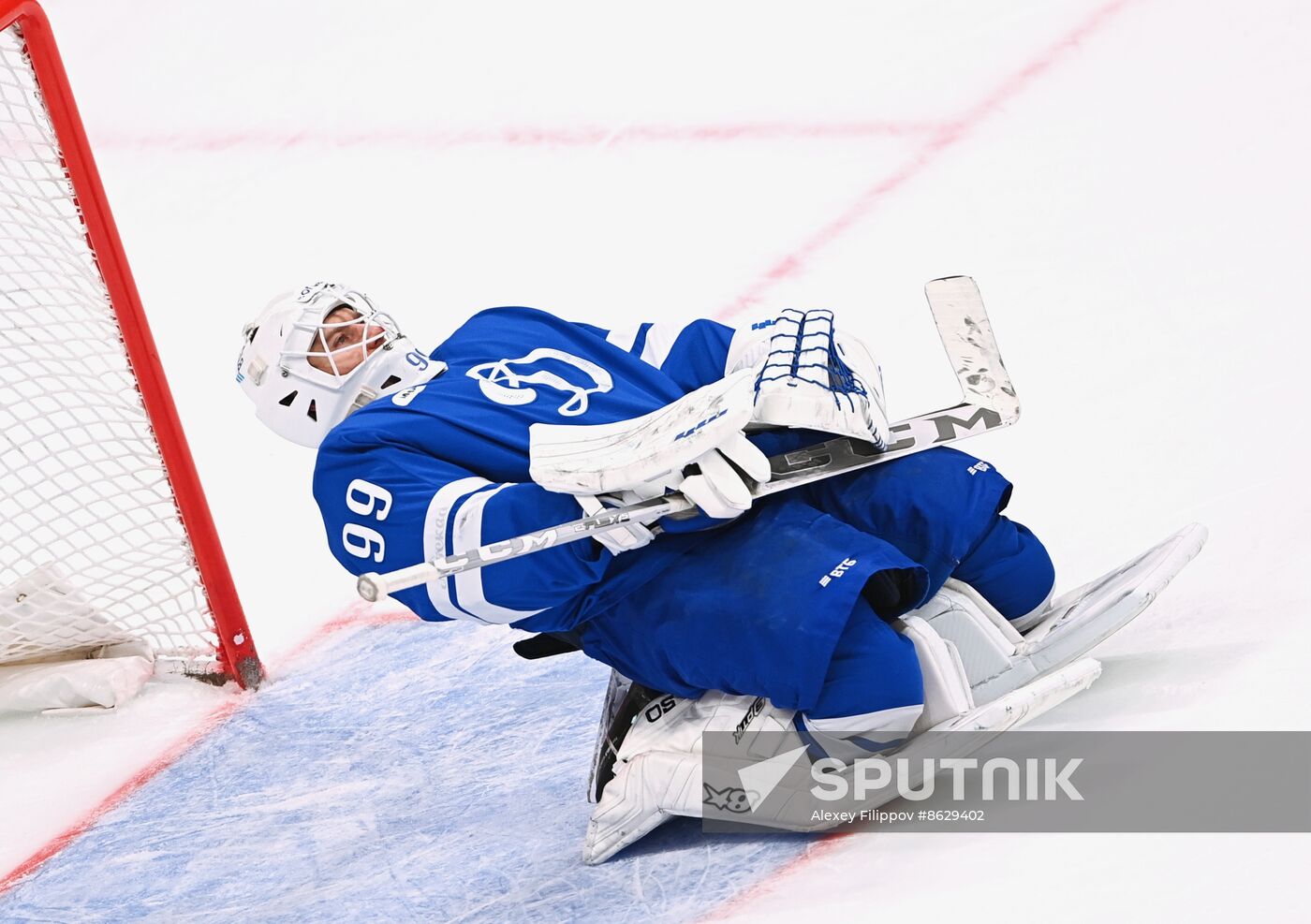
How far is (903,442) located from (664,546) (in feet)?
1.31

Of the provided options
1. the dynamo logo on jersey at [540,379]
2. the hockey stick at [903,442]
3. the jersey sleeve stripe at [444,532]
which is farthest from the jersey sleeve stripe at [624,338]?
the jersey sleeve stripe at [444,532]

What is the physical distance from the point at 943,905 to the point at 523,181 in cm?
321

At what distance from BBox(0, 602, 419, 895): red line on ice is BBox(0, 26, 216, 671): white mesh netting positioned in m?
0.19

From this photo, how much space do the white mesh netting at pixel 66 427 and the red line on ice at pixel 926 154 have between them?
60.2 inches

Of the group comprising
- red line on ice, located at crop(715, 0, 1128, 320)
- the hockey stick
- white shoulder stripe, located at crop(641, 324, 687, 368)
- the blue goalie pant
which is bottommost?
the blue goalie pant

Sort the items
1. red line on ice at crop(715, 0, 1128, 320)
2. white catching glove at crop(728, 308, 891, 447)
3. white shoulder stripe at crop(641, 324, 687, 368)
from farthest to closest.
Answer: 1. red line on ice at crop(715, 0, 1128, 320)
2. white shoulder stripe at crop(641, 324, 687, 368)
3. white catching glove at crop(728, 308, 891, 447)

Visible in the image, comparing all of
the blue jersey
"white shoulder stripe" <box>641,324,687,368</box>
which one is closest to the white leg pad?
the blue jersey

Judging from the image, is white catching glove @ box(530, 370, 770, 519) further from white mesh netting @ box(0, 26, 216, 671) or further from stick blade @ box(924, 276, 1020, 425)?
white mesh netting @ box(0, 26, 216, 671)

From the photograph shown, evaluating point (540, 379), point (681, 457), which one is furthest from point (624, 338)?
point (681, 457)

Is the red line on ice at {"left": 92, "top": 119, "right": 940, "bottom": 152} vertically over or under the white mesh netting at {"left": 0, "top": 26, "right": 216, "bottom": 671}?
over

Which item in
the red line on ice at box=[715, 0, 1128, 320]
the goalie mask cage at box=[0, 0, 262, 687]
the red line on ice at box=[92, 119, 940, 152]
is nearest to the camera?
the goalie mask cage at box=[0, 0, 262, 687]

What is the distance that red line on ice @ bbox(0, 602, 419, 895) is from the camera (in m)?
2.65

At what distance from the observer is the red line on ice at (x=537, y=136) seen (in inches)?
172

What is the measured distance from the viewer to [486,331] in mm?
2561
